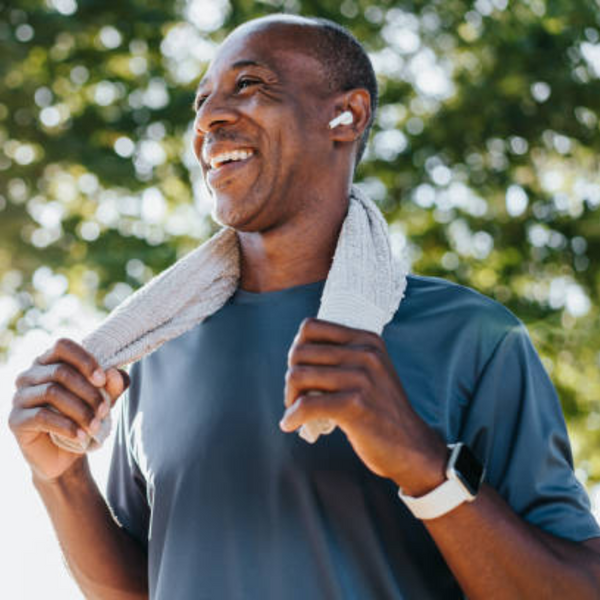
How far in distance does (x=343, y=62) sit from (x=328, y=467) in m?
1.02

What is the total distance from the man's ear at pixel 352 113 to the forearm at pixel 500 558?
938mm

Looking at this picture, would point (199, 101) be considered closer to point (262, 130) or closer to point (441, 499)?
point (262, 130)

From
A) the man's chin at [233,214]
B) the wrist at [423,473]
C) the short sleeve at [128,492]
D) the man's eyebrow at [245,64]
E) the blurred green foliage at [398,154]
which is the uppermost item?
the man's eyebrow at [245,64]

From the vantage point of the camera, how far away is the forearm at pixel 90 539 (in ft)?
6.82

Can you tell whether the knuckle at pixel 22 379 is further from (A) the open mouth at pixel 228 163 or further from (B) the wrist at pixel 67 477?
(A) the open mouth at pixel 228 163

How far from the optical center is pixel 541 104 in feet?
23.4

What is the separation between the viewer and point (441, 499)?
5.09 ft

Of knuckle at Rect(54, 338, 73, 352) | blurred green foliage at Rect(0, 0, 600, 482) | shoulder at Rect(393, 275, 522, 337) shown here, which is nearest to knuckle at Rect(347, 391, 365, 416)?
shoulder at Rect(393, 275, 522, 337)

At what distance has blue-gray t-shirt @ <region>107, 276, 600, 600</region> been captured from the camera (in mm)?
1762

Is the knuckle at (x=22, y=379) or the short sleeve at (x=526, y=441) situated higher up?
the knuckle at (x=22, y=379)

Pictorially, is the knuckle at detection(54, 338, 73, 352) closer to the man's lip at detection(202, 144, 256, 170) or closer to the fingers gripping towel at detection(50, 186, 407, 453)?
the fingers gripping towel at detection(50, 186, 407, 453)

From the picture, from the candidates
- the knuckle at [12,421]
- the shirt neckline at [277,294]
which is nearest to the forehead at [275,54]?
the shirt neckline at [277,294]

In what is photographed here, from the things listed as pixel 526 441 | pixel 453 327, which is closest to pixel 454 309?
pixel 453 327

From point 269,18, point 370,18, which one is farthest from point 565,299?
point 269,18
